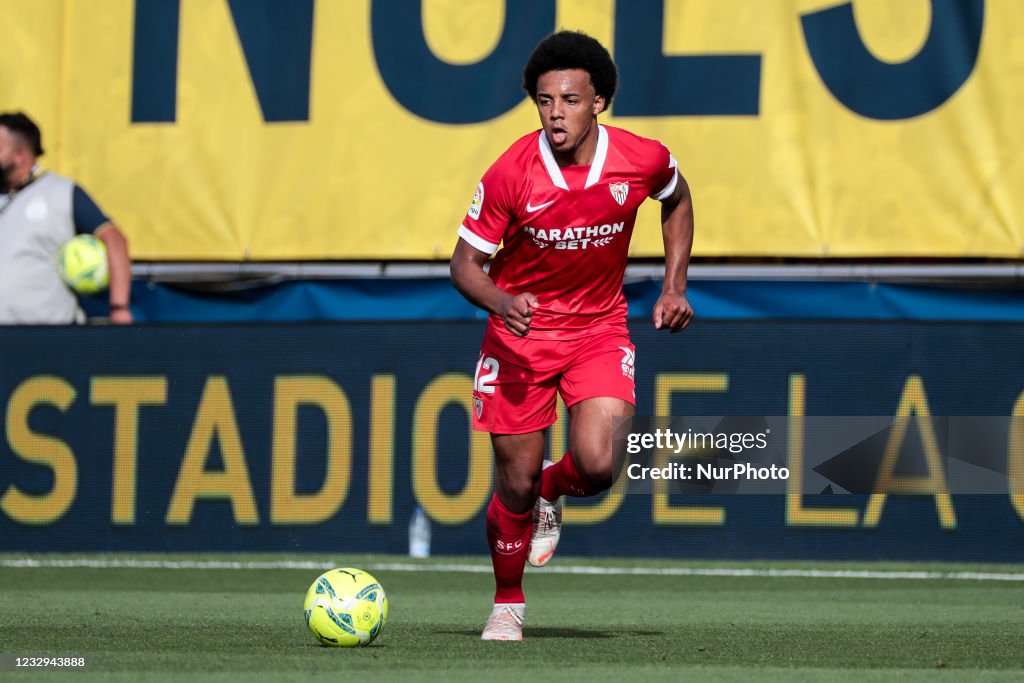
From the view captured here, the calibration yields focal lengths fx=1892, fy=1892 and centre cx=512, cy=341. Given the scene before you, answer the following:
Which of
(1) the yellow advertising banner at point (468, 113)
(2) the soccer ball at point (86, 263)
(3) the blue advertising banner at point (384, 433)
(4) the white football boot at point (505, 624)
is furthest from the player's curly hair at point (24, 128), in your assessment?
(4) the white football boot at point (505, 624)

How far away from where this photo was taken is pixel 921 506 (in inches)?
420

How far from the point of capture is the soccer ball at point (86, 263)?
458 inches

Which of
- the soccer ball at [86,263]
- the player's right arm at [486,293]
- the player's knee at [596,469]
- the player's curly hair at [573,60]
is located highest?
the player's curly hair at [573,60]

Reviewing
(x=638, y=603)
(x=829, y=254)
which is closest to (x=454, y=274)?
(x=638, y=603)

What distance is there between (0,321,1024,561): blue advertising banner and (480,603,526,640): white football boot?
3.83 meters

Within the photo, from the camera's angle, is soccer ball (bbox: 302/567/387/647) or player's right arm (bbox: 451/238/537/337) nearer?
player's right arm (bbox: 451/238/537/337)

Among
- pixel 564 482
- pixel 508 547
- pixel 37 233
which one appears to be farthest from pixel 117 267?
pixel 508 547

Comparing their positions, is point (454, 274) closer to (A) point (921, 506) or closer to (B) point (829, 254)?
(A) point (921, 506)

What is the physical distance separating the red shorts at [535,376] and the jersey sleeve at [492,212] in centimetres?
41

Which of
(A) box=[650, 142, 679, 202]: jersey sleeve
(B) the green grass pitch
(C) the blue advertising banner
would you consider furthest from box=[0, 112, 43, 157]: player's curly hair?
(A) box=[650, 142, 679, 202]: jersey sleeve

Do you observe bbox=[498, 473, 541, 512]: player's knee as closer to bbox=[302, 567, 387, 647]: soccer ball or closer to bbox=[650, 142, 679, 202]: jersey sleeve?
bbox=[302, 567, 387, 647]: soccer ball

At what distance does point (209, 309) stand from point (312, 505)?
248 centimetres

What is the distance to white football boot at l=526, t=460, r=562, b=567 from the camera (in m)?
7.52

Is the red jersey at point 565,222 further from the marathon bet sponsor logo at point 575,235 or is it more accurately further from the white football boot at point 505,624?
the white football boot at point 505,624
